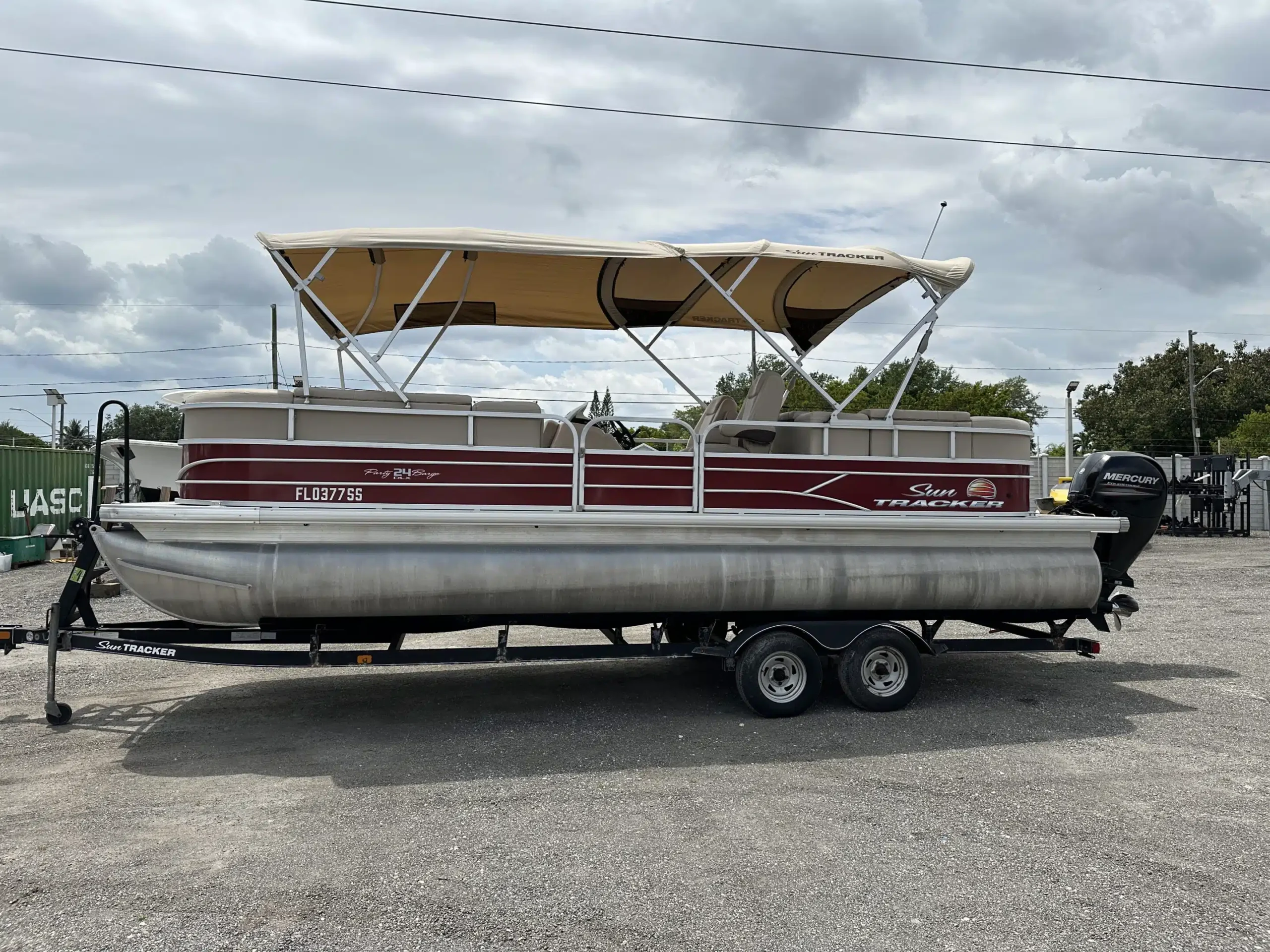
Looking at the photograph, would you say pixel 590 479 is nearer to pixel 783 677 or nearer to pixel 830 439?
pixel 830 439

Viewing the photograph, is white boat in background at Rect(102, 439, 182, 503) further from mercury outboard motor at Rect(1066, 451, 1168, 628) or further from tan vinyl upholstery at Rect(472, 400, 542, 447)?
mercury outboard motor at Rect(1066, 451, 1168, 628)

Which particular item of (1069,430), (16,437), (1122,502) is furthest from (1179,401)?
(16,437)

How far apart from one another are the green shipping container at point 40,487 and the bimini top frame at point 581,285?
1339 cm

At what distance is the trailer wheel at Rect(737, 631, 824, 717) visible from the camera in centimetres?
626

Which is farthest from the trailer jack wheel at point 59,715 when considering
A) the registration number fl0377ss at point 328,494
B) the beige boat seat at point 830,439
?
the beige boat seat at point 830,439

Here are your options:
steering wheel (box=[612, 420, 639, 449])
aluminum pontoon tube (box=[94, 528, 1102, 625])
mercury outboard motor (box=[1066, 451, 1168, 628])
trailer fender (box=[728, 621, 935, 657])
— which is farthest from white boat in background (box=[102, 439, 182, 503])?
mercury outboard motor (box=[1066, 451, 1168, 628])

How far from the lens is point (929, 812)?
15.5 feet

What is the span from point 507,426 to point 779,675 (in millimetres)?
2481

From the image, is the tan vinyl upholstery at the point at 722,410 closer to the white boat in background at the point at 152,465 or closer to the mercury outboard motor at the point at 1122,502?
the mercury outboard motor at the point at 1122,502

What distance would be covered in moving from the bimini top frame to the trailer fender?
1509 mm

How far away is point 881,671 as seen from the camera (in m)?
6.59

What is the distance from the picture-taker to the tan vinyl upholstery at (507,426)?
604 cm

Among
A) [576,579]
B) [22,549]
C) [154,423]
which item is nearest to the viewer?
[576,579]

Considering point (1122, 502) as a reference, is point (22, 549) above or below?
below
